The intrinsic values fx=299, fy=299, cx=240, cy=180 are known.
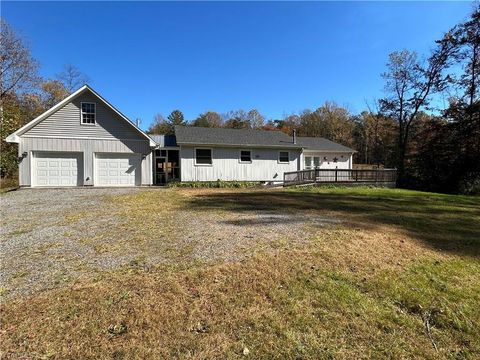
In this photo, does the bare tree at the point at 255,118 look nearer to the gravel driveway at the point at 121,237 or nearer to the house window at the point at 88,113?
the house window at the point at 88,113

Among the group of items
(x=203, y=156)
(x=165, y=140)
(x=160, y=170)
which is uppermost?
(x=165, y=140)

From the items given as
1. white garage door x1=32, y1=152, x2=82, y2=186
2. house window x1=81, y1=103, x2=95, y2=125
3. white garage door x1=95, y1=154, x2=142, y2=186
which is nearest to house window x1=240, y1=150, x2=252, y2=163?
white garage door x1=95, y1=154, x2=142, y2=186

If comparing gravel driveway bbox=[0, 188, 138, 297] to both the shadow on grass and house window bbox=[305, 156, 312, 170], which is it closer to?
the shadow on grass

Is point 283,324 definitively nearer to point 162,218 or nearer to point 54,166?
point 162,218

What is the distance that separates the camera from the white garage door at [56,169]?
1616 cm

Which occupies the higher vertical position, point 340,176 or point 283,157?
point 283,157

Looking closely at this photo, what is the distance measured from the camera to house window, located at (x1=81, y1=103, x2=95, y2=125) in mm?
16969

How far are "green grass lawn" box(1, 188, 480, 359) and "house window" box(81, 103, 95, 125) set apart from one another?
15.3 m

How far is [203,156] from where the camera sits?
19.8 m

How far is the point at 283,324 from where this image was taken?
10.0 ft

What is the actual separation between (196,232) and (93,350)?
368cm

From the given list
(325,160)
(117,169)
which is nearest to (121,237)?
A: (117,169)

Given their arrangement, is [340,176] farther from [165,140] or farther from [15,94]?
[15,94]

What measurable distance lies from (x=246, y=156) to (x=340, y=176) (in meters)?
6.42
